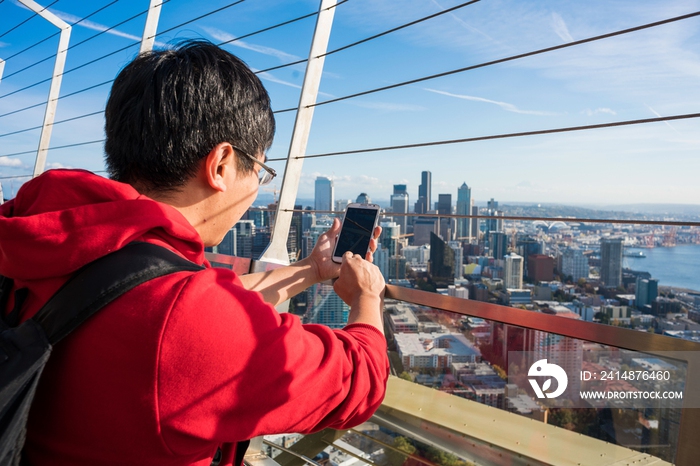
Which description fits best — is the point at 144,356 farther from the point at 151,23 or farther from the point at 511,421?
the point at 151,23

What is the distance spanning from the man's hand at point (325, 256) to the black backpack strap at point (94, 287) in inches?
26.5

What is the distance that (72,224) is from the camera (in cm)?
48

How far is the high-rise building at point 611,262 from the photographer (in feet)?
6.04

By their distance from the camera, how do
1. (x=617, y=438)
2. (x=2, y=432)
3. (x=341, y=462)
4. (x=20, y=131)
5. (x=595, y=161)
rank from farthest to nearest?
(x=595, y=161)
(x=20, y=131)
(x=341, y=462)
(x=617, y=438)
(x=2, y=432)

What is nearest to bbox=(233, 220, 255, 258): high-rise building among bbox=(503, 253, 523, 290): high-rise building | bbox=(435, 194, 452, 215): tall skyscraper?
bbox=(503, 253, 523, 290): high-rise building

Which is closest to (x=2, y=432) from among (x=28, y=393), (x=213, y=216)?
(x=28, y=393)

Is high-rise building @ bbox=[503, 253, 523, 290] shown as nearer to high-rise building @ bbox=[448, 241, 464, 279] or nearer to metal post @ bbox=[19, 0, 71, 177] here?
high-rise building @ bbox=[448, 241, 464, 279]

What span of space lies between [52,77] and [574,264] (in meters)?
3.75

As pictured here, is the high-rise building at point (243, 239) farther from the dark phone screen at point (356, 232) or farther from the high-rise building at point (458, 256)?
the high-rise building at point (458, 256)

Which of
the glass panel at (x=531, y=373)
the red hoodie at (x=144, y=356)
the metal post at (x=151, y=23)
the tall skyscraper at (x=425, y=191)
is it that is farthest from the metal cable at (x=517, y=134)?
the tall skyscraper at (x=425, y=191)

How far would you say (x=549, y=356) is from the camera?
0.99 m

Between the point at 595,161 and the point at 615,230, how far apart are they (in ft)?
9.33

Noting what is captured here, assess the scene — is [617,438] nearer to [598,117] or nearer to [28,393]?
[598,117]

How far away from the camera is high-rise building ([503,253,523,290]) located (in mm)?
1801
